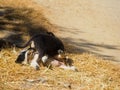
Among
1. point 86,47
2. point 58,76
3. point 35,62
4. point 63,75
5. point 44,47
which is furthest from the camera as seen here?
point 86,47

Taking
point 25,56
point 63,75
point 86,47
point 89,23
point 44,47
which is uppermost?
point 44,47

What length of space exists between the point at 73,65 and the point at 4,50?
1.37m

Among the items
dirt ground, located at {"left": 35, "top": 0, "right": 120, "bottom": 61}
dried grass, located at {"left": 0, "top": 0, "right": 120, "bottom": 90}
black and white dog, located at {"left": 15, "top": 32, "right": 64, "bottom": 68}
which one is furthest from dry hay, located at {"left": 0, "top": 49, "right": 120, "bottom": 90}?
dirt ground, located at {"left": 35, "top": 0, "right": 120, "bottom": 61}

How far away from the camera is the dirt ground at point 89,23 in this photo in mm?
10539

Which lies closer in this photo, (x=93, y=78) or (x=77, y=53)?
(x=93, y=78)

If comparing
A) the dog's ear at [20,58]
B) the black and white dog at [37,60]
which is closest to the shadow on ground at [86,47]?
the black and white dog at [37,60]

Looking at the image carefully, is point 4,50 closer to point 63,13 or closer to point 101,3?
point 63,13

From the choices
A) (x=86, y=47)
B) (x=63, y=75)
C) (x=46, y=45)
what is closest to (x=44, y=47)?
(x=46, y=45)

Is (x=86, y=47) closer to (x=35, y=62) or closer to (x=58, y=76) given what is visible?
(x=35, y=62)

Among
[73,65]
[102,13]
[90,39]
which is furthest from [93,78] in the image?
[102,13]

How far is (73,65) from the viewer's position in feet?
26.3

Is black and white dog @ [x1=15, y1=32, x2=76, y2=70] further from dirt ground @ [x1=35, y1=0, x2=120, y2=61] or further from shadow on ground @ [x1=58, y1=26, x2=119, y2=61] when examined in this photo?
dirt ground @ [x1=35, y1=0, x2=120, y2=61]

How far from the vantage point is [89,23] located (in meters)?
13.1

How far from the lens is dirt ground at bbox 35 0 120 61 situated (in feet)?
34.6
